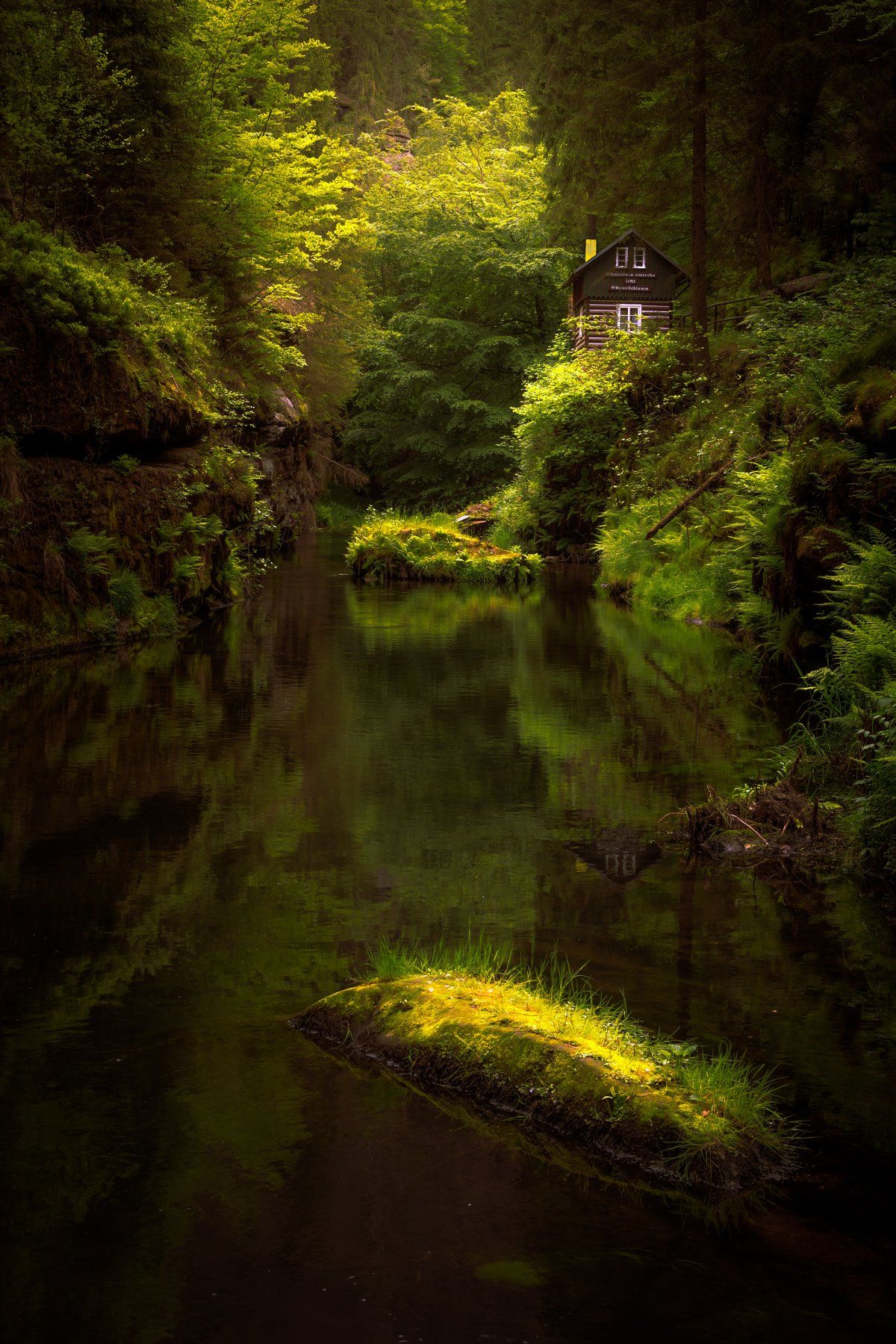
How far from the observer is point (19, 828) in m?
7.72

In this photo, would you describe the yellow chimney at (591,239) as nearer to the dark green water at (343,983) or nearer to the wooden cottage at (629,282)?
the wooden cottage at (629,282)

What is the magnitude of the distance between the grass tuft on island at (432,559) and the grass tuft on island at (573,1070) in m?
22.3

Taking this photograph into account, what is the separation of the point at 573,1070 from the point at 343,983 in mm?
1442

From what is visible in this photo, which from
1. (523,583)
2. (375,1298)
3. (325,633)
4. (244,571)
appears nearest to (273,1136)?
(375,1298)

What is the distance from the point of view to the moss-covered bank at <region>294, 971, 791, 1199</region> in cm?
390

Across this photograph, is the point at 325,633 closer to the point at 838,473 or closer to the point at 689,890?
the point at 838,473

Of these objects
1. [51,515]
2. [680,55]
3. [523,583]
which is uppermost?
[680,55]

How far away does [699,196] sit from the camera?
25.4 meters

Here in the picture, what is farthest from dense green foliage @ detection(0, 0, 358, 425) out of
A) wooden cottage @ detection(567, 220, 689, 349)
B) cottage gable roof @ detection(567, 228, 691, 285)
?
wooden cottage @ detection(567, 220, 689, 349)

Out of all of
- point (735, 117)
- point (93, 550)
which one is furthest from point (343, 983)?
point (735, 117)

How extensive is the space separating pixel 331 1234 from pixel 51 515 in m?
12.9

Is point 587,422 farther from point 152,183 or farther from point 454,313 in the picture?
point 454,313

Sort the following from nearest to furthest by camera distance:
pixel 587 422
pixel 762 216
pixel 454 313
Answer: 1. pixel 762 216
2. pixel 587 422
3. pixel 454 313

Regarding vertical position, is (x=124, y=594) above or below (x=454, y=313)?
below
